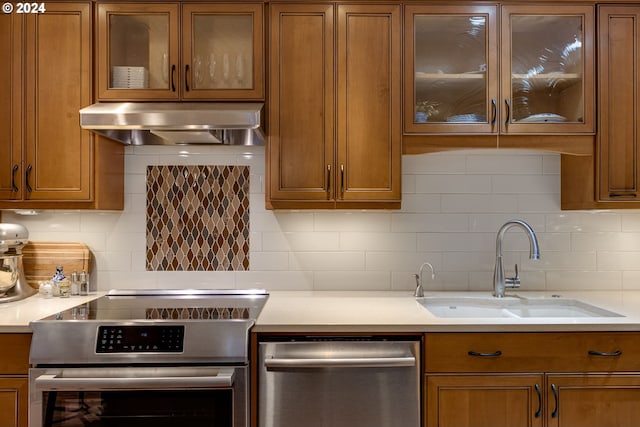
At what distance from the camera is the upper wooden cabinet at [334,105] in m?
2.29

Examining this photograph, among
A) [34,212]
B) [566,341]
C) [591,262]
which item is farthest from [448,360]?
[34,212]

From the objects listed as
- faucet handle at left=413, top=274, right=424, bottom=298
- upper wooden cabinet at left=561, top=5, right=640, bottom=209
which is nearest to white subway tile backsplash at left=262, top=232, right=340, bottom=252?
faucet handle at left=413, top=274, right=424, bottom=298

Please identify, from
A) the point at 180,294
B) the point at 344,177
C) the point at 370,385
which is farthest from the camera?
the point at 180,294

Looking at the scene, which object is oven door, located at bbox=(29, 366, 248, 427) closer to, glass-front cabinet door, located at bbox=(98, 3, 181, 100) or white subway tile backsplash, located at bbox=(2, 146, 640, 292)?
white subway tile backsplash, located at bbox=(2, 146, 640, 292)

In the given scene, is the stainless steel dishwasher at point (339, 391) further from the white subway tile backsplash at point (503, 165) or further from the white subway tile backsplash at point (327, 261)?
the white subway tile backsplash at point (503, 165)

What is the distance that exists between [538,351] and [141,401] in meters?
1.51

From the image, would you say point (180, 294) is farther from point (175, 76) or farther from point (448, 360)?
point (448, 360)

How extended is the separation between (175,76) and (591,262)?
2.29 metres

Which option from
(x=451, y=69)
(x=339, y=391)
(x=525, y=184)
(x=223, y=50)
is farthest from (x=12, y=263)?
(x=525, y=184)

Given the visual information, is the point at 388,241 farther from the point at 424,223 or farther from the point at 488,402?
the point at 488,402

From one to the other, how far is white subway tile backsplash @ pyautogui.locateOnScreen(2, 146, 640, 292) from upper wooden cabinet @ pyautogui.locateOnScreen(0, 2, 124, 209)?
0.34 meters

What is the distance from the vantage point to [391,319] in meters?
1.98

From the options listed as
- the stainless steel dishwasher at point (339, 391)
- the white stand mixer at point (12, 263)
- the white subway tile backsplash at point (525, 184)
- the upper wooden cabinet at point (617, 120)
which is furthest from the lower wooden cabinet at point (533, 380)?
the white stand mixer at point (12, 263)

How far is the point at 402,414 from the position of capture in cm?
190
